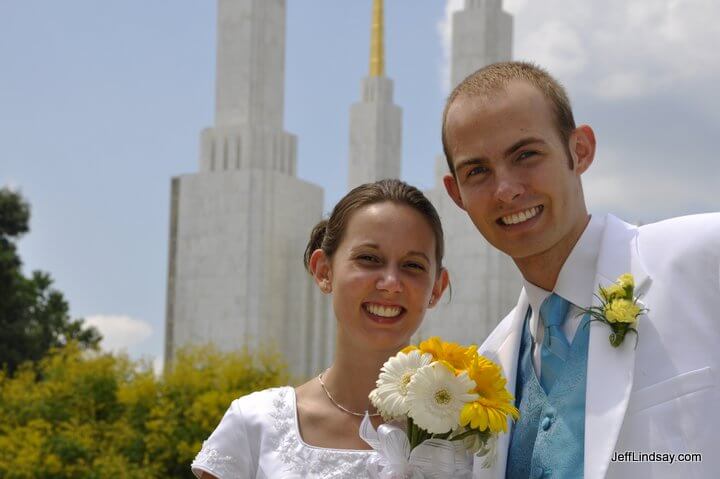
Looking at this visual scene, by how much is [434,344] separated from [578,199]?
556 millimetres

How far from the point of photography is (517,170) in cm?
275

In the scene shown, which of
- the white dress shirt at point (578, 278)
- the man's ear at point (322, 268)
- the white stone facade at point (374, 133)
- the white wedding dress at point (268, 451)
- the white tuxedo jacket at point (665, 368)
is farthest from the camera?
the white stone facade at point (374, 133)

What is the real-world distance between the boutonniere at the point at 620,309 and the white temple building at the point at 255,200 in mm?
16873

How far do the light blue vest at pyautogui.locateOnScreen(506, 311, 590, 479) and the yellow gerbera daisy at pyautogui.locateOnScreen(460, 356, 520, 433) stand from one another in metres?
0.08

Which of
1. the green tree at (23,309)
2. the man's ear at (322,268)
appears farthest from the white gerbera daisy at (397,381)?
the green tree at (23,309)

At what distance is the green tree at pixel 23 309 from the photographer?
22.3 meters


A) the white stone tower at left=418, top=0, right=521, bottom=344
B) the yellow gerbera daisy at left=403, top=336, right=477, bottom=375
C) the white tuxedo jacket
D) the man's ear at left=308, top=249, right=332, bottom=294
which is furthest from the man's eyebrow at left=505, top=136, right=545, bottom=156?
the white stone tower at left=418, top=0, right=521, bottom=344

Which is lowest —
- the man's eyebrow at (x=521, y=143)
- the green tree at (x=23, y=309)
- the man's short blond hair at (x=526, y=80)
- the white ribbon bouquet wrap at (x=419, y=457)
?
the white ribbon bouquet wrap at (x=419, y=457)

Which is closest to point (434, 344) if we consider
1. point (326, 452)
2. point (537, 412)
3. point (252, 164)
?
point (537, 412)

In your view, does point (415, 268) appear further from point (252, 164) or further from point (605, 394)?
point (252, 164)

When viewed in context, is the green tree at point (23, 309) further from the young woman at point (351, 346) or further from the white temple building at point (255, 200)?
the young woman at point (351, 346)

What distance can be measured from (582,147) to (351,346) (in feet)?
2.82

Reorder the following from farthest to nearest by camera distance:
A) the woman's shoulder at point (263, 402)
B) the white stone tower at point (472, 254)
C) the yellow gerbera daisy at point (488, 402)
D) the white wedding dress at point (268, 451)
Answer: the white stone tower at point (472, 254), the woman's shoulder at point (263, 402), the white wedding dress at point (268, 451), the yellow gerbera daisy at point (488, 402)

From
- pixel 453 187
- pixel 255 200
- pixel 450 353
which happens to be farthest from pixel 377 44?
pixel 450 353
